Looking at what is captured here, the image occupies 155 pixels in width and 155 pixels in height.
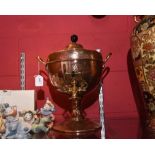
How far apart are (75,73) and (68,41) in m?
0.38

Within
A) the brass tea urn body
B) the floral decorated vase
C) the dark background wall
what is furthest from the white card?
the floral decorated vase

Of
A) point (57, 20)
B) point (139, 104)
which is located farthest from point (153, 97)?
point (57, 20)

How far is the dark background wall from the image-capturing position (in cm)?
113

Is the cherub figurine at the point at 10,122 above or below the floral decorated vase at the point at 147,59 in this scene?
below

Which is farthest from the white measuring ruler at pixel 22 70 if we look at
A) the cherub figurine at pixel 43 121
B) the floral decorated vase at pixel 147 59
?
the floral decorated vase at pixel 147 59

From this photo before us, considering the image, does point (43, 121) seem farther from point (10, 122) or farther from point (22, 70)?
point (22, 70)

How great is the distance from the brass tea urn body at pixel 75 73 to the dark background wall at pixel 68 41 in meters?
0.29

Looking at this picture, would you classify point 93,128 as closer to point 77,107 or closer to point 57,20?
point 77,107

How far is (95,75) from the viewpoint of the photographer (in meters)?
0.83

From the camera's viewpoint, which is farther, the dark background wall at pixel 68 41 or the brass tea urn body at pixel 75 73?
the dark background wall at pixel 68 41

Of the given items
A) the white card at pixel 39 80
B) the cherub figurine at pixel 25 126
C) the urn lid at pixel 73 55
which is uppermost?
the urn lid at pixel 73 55

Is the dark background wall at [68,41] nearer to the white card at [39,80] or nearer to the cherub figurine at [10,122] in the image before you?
the white card at [39,80]

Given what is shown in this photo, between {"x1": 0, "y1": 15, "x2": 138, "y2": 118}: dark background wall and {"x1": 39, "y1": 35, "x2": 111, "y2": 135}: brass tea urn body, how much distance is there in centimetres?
29

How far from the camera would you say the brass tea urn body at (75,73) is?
791 mm
